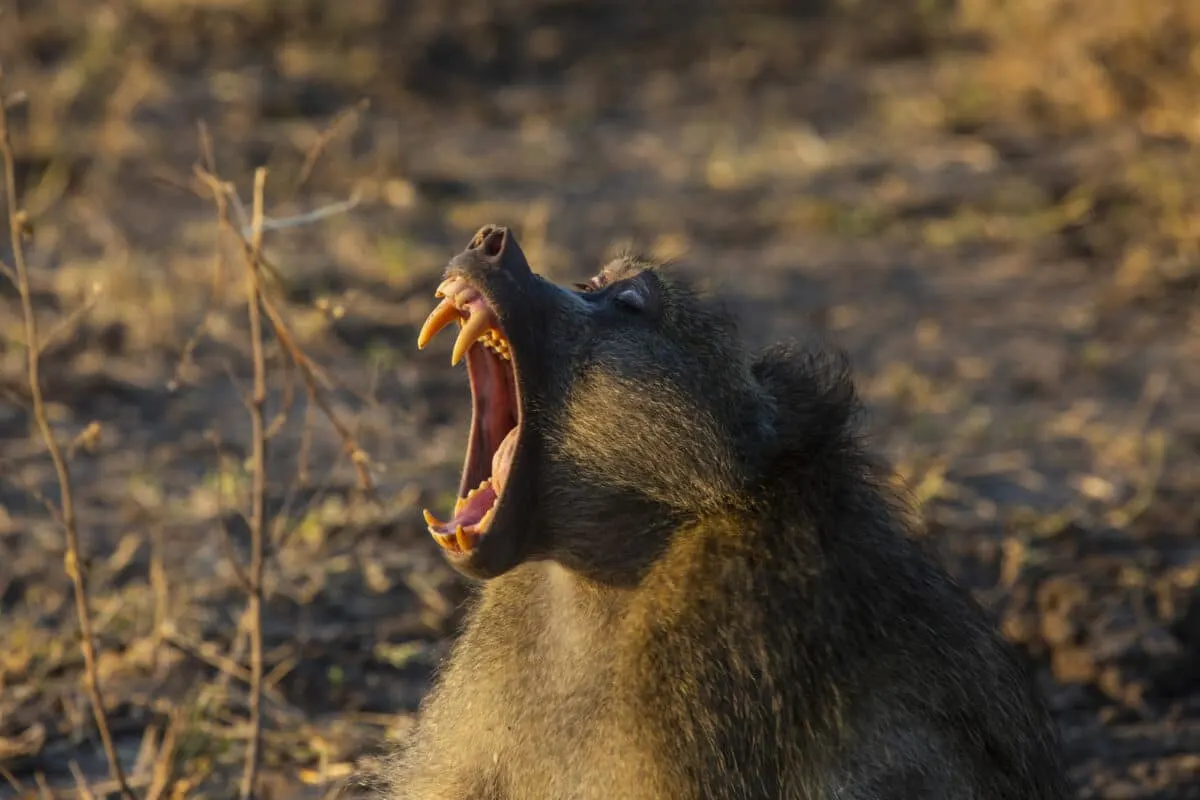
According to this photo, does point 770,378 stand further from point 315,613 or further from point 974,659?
point 315,613

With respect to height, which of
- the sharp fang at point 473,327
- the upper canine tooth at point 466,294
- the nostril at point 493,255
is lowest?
the sharp fang at point 473,327

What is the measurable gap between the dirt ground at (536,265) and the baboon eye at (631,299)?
0.67 metres

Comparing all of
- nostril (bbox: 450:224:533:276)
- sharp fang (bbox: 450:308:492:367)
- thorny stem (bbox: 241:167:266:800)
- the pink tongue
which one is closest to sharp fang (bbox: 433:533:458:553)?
the pink tongue

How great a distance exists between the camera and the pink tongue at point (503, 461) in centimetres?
289

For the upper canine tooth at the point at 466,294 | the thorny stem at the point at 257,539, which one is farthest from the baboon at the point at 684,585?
the thorny stem at the point at 257,539

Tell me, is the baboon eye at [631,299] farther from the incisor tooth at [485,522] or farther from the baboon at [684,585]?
the incisor tooth at [485,522]

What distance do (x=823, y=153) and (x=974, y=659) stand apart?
557 centimetres

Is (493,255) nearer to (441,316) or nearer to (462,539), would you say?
(441,316)

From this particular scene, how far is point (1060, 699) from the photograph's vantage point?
14.9 feet

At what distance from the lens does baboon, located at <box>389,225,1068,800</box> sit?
2830 millimetres

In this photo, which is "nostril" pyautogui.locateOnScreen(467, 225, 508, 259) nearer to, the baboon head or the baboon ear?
the baboon head

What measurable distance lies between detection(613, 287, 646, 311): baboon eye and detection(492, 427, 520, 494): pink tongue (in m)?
0.26

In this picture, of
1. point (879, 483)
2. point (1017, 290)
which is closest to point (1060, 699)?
point (879, 483)

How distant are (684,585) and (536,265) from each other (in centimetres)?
406
